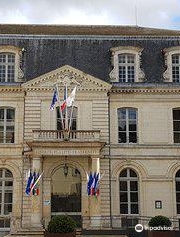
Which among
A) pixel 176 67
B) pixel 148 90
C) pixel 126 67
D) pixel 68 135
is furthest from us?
pixel 176 67

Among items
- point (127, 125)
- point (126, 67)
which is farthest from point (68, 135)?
point (126, 67)

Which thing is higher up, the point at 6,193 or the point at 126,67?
the point at 126,67

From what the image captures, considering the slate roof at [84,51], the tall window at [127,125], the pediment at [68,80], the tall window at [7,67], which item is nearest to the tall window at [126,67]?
the slate roof at [84,51]

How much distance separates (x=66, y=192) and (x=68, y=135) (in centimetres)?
335

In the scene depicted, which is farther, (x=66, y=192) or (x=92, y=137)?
(x=66, y=192)

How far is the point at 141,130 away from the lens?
28.9 metres

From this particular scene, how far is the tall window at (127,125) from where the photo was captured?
2903cm

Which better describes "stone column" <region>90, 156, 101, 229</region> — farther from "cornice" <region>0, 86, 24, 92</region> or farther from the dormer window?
"cornice" <region>0, 86, 24, 92</region>

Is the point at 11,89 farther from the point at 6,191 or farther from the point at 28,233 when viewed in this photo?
the point at 28,233

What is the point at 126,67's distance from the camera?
2998 cm

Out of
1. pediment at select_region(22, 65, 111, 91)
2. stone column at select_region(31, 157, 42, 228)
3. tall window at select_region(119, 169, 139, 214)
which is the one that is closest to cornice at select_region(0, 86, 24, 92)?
pediment at select_region(22, 65, 111, 91)

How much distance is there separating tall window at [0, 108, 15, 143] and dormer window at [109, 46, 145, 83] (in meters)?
6.27

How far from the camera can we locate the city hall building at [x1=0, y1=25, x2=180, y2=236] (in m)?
27.3

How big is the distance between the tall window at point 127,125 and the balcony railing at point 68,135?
241 cm
